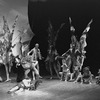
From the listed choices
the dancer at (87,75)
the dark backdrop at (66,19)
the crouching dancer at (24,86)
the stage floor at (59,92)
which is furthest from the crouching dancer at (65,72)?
the dark backdrop at (66,19)

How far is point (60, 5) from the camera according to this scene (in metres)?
13.2

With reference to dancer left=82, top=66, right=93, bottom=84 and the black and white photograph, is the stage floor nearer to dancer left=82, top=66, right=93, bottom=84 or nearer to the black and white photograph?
the black and white photograph

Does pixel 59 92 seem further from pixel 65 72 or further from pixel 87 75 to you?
pixel 65 72

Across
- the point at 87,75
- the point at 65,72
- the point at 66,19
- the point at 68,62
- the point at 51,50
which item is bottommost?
the point at 87,75

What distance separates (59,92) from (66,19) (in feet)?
14.0

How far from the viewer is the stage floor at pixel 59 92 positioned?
9.17 m

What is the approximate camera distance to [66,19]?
13180 millimetres

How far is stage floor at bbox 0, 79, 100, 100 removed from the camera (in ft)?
30.1

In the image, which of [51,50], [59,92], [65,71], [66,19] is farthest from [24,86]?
[66,19]

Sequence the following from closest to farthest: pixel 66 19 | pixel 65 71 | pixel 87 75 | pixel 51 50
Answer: pixel 87 75, pixel 65 71, pixel 51 50, pixel 66 19

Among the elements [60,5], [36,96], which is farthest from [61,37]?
[36,96]

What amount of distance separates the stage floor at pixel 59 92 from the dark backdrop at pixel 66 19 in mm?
2364

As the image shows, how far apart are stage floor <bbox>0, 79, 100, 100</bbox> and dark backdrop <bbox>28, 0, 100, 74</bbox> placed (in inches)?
93.1

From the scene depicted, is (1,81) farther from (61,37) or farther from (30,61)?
(61,37)
